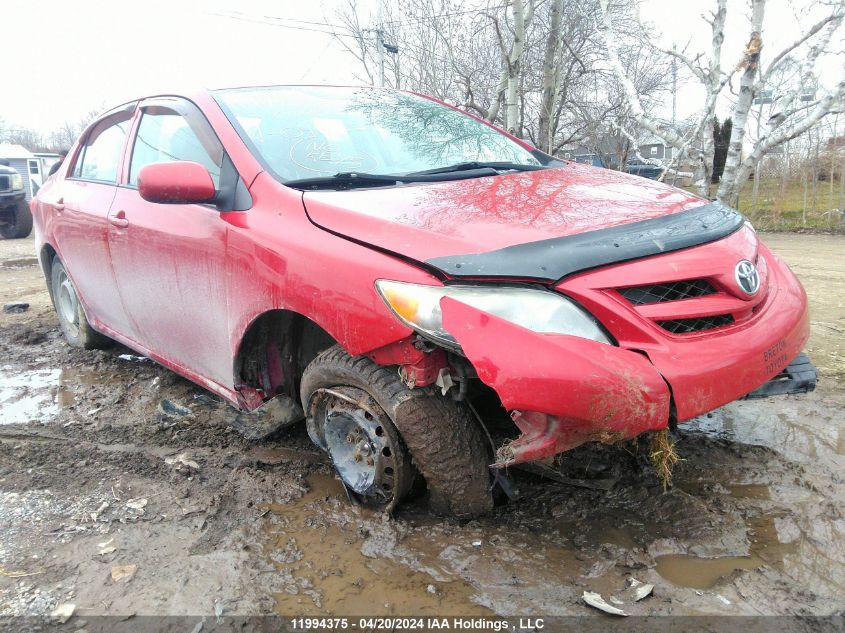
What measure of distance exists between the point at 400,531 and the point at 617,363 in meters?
0.99

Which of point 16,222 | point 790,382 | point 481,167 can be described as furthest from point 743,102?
point 16,222

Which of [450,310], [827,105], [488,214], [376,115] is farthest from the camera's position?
[827,105]

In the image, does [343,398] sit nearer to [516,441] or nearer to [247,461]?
[516,441]

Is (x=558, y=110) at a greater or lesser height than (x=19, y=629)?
greater

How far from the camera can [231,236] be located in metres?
2.46

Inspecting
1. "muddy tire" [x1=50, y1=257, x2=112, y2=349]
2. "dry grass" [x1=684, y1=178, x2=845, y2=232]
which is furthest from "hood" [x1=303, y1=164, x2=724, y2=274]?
"dry grass" [x1=684, y1=178, x2=845, y2=232]

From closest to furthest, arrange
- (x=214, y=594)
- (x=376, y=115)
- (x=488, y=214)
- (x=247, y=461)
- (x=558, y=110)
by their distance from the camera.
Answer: (x=214, y=594) → (x=488, y=214) → (x=247, y=461) → (x=376, y=115) → (x=558, y=110)

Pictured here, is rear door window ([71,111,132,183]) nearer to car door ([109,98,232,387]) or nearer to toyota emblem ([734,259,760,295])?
car door ([109,98,232,387])

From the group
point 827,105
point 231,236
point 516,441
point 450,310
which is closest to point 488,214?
point 450,310

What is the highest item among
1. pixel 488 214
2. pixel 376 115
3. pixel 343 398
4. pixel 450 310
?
pixel 376 115

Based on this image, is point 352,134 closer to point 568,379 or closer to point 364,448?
point 364,448

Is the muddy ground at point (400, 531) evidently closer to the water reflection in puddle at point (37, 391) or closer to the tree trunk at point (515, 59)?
the water reflection in puddle at point (37, 391)

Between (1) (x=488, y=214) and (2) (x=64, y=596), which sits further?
(1) (x=488, y=214)

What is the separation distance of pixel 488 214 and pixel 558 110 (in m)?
9.90
